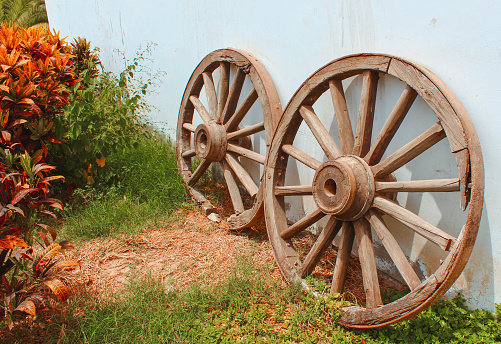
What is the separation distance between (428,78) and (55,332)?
2.38m

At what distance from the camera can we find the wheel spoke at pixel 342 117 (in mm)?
2564

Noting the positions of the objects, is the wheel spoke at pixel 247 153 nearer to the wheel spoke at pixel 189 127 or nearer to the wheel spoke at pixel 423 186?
the wheel spoke at pixel 189 127

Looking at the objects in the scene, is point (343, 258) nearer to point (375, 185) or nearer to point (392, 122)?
point (375, 185)

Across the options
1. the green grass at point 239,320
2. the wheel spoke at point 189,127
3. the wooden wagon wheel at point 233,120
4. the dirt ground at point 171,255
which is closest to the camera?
the green grass at point 239,320

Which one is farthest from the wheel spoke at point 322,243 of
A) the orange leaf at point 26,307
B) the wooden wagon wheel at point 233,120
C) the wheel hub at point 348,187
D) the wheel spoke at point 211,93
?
the wheel spoke at point 211,93

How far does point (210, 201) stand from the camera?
4094mm

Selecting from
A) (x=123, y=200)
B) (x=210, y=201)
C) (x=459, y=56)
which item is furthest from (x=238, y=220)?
(x=459, y=56)

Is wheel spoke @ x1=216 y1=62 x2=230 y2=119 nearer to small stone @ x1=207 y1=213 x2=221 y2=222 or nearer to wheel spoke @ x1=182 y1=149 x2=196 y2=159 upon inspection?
wheel spoke @ x1=182 y1=149 x2=196 y2=159

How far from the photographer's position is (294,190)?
2818 mm

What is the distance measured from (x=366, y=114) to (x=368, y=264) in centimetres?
85

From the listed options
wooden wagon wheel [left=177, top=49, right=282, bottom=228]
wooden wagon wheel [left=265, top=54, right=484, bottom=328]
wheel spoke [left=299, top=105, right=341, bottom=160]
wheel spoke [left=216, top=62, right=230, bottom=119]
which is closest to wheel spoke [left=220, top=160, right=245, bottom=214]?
wooden wagon wheel [left=177, top=49, right=282, bottom=228]

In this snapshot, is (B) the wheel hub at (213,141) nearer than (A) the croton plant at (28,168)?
No

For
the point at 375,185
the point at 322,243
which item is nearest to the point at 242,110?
the point at 322,243

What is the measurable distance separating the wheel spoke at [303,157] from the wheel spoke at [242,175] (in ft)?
2.12
